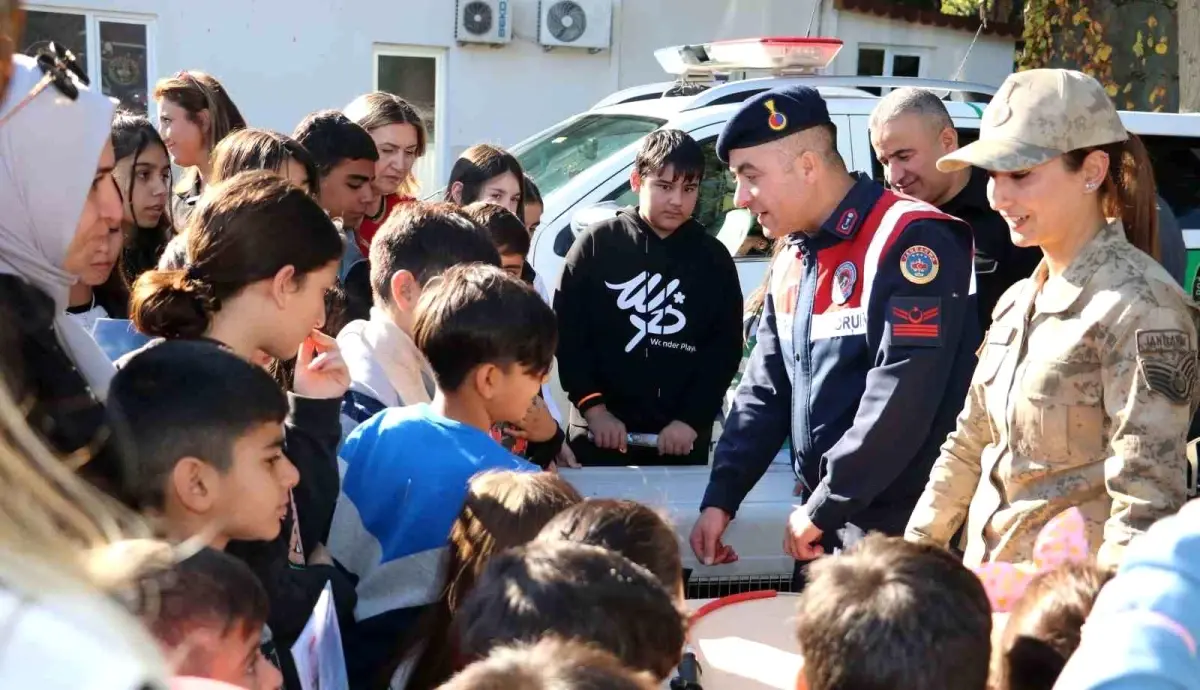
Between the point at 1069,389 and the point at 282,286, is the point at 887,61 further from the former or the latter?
the point at 282,286

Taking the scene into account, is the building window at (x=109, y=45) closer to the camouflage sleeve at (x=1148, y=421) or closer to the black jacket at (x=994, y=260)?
the black jacket at (x=994, y=260)

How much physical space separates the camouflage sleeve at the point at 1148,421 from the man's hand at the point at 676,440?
2155 mm

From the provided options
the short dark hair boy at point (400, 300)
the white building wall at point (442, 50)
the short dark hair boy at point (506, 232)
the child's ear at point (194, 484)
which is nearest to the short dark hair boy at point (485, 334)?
the short dark hair boy at point (400, 300)

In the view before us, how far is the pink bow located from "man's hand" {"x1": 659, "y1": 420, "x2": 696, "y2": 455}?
2200 millimetres

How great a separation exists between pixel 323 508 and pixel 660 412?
2.22 meters

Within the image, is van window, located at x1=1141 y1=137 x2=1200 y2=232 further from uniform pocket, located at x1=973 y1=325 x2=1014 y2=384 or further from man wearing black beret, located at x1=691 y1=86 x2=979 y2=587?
uniform pocket, located at x1=973 y1=325 x2=1014 y2=384

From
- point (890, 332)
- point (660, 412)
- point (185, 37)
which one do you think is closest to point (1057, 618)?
point (890, 332)

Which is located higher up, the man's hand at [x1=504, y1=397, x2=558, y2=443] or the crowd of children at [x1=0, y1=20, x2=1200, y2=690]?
the crowd of children at [x1=0, y1=20, x2=1200, y2=690]

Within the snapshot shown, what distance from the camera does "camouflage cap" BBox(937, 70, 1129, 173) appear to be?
2.34 m

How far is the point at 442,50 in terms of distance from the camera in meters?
10.9

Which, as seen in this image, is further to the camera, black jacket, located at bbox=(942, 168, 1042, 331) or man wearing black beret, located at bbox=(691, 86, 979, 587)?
black jacket, located at bbox=(942, 168, 1042, 331)

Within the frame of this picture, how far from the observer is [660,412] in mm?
4328

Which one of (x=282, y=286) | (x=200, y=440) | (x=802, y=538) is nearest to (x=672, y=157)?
(x=802, y=538)

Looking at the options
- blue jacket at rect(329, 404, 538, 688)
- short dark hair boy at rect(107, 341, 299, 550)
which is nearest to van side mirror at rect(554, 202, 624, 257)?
blue jacket at rect(329, 404, 538, 688)
